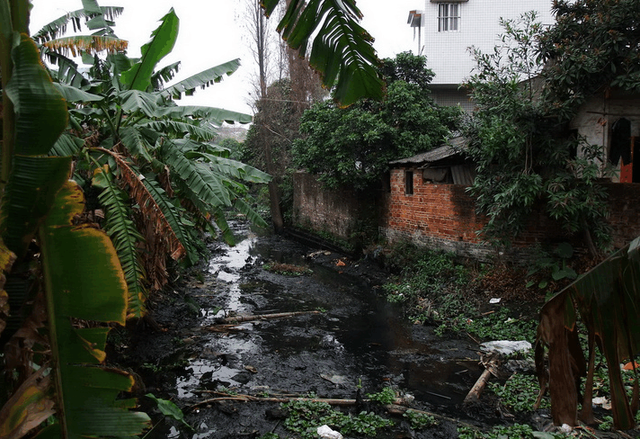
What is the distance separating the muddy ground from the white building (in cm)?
983

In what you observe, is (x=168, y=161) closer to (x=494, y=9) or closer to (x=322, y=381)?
(x=322, y=381)

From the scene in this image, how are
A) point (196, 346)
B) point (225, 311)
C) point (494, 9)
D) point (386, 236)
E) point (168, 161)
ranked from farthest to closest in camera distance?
point (494, 9), point (386, 236), point (225, 311), point (196, 346), point (168, 161)

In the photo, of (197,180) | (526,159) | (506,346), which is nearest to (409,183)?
(526,159)

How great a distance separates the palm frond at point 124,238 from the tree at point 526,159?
5.56 meters

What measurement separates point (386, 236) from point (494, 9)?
961cm

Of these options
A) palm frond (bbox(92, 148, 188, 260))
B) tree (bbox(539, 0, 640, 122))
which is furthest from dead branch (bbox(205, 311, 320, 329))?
tree (bbox(539, 0, 640, 122))

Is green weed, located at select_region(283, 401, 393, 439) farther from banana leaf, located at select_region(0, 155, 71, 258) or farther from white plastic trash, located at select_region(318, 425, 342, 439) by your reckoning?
banana leaf, located at select_region(0, 155, 71, 258)

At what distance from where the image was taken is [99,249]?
1979 millimetres

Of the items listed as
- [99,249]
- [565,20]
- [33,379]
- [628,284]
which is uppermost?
[565,20]

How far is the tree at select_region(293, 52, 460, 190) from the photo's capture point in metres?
10.4

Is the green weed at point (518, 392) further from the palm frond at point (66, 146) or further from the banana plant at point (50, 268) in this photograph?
the palm frond at point (66, 146)

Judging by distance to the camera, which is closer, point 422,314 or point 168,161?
point 168,161

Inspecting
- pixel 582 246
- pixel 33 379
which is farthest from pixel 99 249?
pixel 582 246

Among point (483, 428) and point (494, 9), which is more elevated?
point (494, 9)
